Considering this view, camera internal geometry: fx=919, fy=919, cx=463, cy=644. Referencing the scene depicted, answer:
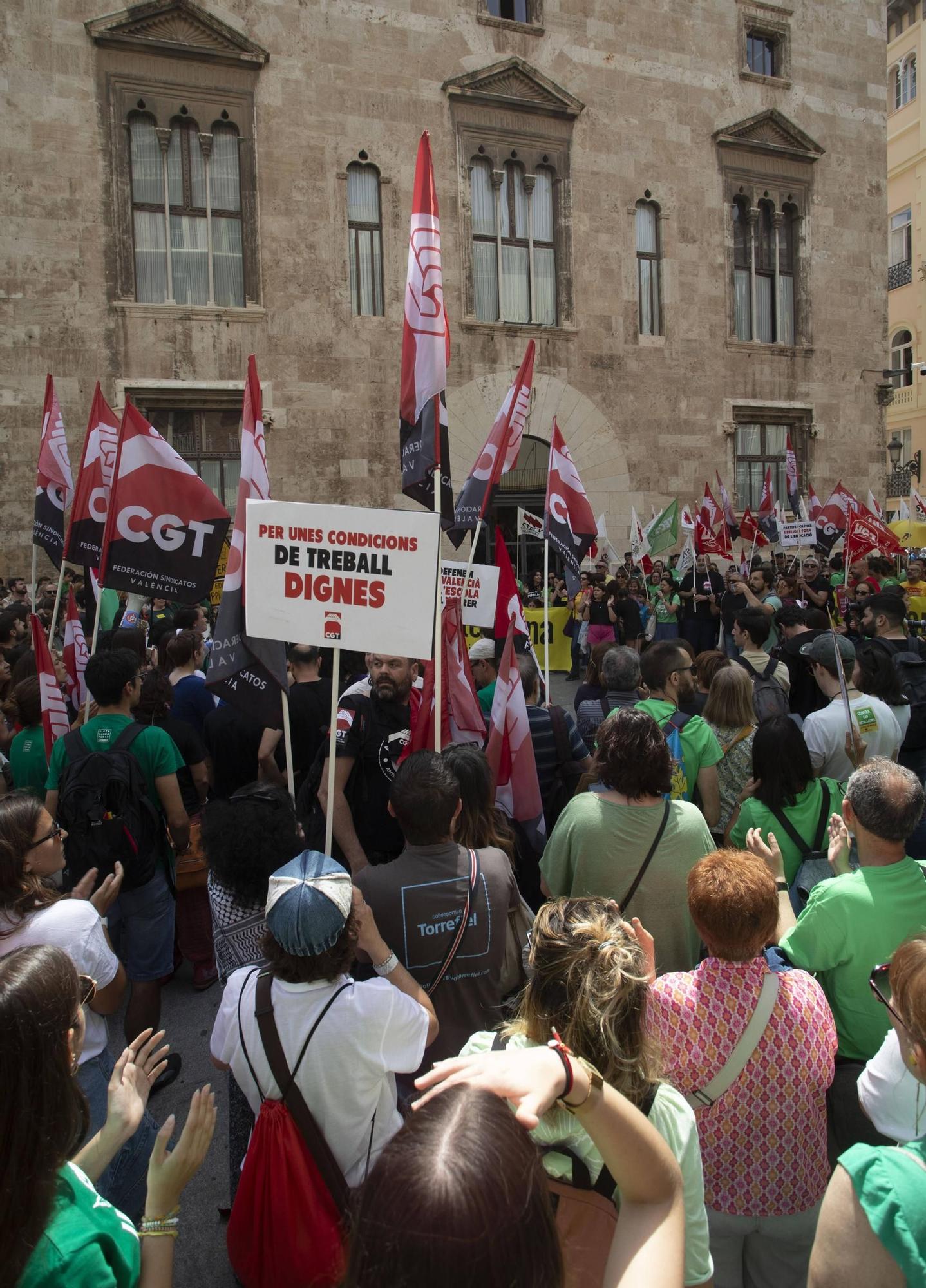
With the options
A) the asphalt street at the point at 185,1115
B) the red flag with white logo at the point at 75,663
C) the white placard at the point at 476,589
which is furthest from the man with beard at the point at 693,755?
the red flag with white logo at the point at 75,663

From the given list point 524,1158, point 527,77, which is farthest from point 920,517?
point 524,1158

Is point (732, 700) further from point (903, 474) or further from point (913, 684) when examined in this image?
point (903, 474)

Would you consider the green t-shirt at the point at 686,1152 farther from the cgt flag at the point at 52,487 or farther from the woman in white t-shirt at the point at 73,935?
the cgt flag at the point at 52,487

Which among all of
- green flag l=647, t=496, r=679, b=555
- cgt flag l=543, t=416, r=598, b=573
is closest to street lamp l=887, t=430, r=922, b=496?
green flag l=647, t=496, r=679, b=555

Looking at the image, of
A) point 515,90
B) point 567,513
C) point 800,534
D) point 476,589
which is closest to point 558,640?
point 800,534

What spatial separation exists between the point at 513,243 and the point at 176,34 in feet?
21.5

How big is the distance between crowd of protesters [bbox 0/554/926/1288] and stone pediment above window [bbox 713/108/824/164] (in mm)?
17404

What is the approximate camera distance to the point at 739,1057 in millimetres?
2283

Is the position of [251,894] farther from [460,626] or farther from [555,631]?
[555,631]

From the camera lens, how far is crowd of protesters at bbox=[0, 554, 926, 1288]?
1476 millimetres

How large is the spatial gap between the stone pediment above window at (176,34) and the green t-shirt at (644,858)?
15.9 metres

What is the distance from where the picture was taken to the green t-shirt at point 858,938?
2.74 metres

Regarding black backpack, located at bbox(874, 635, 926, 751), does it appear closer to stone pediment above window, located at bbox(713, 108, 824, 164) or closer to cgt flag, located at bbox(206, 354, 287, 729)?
cgt flag, located at bbox(206, 354, 287, 729)

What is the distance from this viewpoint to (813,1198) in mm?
2383
